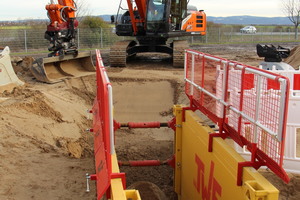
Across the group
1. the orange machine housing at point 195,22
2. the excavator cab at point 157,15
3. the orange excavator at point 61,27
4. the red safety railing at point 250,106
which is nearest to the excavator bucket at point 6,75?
the orange excavator at point 61,27

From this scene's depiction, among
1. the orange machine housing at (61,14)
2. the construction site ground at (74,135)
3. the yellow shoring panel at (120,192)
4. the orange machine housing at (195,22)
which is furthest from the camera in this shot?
the orange machine housing at (195,22)

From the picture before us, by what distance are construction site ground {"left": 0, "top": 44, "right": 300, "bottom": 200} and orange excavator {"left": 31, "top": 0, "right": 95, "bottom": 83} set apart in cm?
54

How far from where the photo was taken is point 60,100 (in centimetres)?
1027

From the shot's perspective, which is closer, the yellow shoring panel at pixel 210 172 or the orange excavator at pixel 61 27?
the yellow shoring panel at pixel 210 172

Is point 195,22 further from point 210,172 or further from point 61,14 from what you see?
point 210,172

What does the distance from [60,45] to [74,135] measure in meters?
4.98

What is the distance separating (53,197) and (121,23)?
1159 cm

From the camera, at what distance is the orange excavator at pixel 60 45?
12102 millimetres

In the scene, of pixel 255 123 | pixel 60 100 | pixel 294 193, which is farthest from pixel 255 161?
pixel 60 100

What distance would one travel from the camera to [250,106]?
396 cm

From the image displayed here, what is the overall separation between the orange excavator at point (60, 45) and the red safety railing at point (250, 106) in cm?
748

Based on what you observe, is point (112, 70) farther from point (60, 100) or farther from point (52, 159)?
point (52, 159)

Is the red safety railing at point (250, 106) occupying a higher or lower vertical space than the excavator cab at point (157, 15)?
lower

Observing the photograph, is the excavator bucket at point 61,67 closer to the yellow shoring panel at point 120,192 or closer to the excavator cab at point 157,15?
the excavator cab at point 157,15
